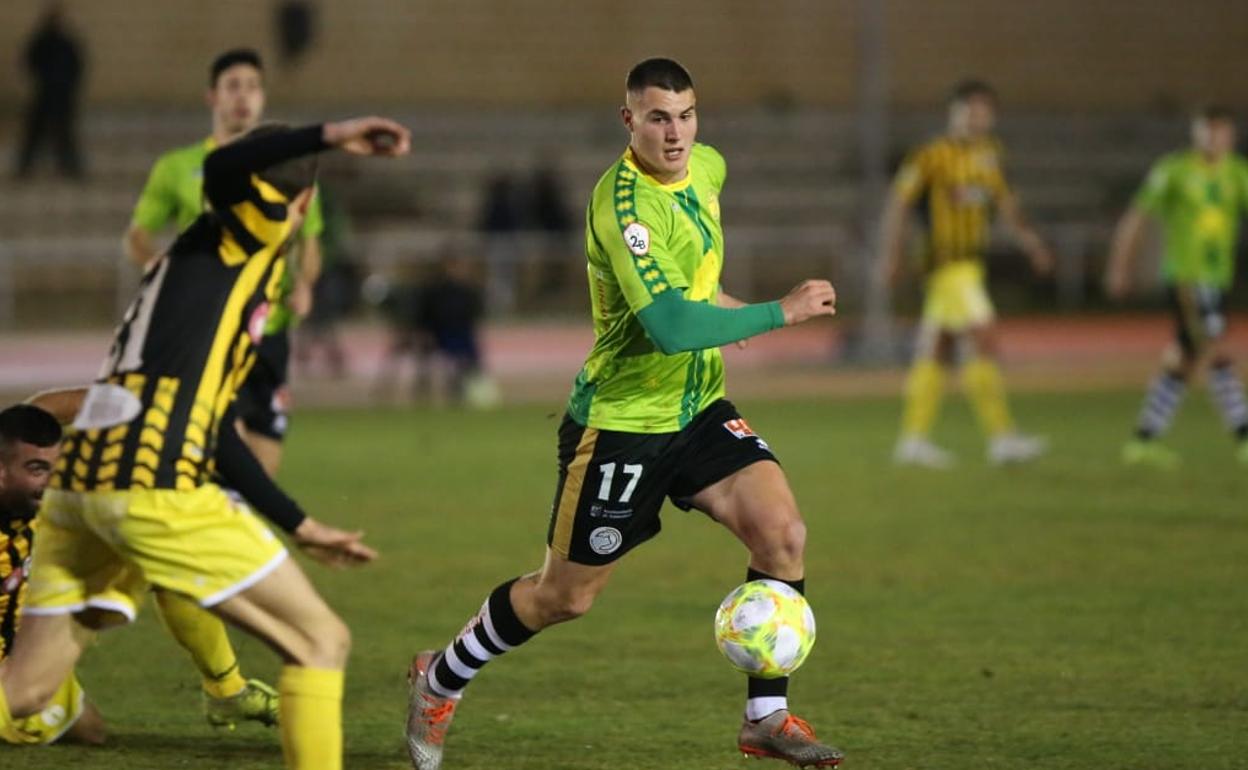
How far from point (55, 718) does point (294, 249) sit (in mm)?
2830

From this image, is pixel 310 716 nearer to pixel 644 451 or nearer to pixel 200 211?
pixel 644 451

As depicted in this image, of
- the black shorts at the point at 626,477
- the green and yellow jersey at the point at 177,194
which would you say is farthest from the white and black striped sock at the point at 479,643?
the green and yellow jersey at the point at 177,194

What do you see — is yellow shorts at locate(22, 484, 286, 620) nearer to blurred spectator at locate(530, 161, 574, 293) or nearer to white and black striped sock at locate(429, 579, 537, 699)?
white and black striped sock at locate(429, 579, 537, 699)

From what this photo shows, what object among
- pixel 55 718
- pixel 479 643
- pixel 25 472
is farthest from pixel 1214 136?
pixel 25 472

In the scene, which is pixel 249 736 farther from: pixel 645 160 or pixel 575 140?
pixel 575 140

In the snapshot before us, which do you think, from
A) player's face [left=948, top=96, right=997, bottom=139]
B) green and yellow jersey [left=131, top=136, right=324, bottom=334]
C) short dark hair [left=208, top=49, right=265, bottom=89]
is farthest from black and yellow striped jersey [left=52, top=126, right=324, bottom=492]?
player's face [left=948, top=96, right=997, bottom=139]

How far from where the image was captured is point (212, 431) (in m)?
5.77

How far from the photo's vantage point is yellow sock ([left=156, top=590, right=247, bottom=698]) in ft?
22.8

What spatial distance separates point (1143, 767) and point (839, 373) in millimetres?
16310

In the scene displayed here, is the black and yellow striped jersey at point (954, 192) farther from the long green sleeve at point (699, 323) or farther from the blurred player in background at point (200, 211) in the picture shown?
the long green sleeve at point (699, 323)

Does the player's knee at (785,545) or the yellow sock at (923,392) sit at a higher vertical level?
the player's knee at (785,545)

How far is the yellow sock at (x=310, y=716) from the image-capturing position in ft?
18.3

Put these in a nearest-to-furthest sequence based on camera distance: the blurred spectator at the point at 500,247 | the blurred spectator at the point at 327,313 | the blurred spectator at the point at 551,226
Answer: the blurred spectator at the point at 327,313
the blurred spectator at the point at 500,247
the blurred spectator at the point at 551,226

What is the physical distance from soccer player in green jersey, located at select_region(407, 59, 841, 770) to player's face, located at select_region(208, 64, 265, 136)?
115 inches
